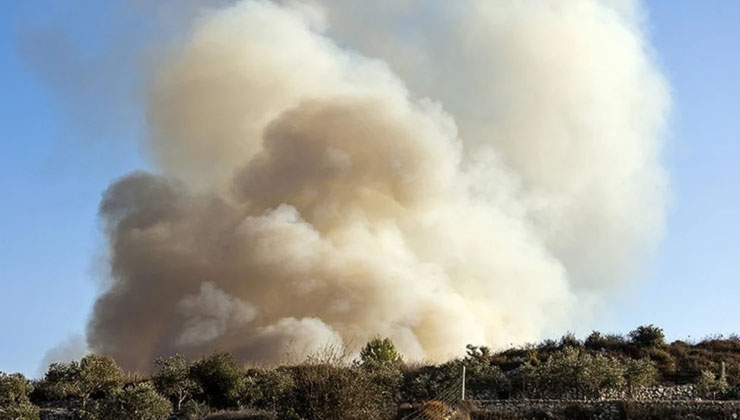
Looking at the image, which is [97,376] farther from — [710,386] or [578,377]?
[710,386]

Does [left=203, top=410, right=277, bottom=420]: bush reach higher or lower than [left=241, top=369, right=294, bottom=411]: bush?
lower

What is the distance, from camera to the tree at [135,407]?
93.3 feet

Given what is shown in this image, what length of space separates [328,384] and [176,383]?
9.99 m

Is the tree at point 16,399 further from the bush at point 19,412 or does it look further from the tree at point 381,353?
the tree at point 381,353

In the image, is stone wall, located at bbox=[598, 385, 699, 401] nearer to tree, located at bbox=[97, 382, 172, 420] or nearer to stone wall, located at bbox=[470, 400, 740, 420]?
stone wall, located at bbox=[470, 400, 740, 420]

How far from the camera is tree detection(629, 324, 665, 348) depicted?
4062cm

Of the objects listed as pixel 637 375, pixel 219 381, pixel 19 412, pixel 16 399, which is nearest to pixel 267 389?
pixel 219 381

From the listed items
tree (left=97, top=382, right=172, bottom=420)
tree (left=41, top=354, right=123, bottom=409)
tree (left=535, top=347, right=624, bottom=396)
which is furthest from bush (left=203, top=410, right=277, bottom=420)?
tree (left=535, top=347, right=624, bottom=396)

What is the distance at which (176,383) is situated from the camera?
33.8 meters

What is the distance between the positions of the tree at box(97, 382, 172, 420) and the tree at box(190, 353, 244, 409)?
3.78 meters

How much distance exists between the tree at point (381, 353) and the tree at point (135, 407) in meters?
11.7

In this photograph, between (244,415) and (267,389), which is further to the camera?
(267,389)

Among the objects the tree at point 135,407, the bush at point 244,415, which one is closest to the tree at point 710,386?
the bush at point 244,415

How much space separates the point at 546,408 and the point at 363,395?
230 inches
